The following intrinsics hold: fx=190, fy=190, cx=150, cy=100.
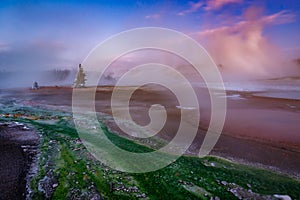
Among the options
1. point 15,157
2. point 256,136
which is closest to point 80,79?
point 15,157

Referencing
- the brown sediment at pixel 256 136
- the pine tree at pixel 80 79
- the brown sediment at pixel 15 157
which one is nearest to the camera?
the brown sediment at pixel 15 157

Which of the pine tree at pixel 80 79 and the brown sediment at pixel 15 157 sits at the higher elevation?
the pine tree at pixel 80 79

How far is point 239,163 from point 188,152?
2.68 metres

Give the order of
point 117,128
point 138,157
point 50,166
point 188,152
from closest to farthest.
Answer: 1. point 50,166
2. point 138,157
3. point 188,152
4. point 117,128

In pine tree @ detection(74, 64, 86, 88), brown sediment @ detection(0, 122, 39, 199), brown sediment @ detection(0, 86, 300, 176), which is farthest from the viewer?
pine tree @ detection(74, 64, 86, 88)

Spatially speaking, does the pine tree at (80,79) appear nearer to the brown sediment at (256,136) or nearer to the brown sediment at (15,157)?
the brown sediment at (256,136)

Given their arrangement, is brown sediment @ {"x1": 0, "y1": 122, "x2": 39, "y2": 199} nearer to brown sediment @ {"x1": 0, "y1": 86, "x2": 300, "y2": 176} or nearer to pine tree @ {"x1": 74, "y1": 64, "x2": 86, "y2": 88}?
brown sediment @ {"x1": 0, "y1": 86, "x2": 300, "y2": 176}

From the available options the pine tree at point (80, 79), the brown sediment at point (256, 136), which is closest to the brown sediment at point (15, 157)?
the brown sediment at point (256, 136)

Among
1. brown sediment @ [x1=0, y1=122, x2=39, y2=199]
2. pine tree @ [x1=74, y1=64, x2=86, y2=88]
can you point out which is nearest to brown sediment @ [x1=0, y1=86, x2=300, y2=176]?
brown sediment @ [x1=0, y1=122, x2=39, y2=199]

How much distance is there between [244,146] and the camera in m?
12.2

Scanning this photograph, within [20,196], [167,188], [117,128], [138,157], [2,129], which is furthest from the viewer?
[117,128]

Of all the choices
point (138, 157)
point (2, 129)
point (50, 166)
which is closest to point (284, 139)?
point (138, 157)

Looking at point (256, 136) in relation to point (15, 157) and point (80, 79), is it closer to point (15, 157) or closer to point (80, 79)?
point (15, 157)

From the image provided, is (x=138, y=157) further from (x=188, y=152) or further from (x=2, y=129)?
(x=2, y=129)
